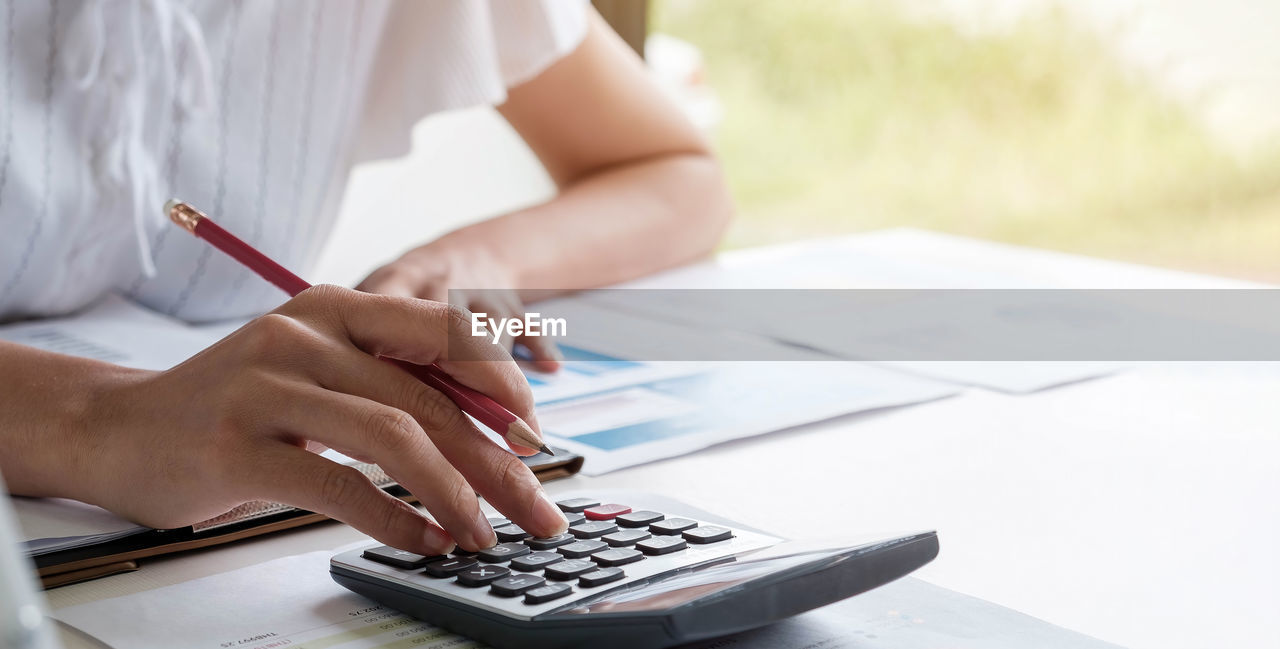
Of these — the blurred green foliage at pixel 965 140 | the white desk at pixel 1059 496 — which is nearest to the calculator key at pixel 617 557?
the white desk at pixel 1059 496

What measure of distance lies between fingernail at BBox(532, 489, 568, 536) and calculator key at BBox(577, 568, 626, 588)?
0.05 metres

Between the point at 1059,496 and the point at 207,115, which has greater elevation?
the point at 207,115

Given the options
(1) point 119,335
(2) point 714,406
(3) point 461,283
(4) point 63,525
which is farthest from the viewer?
(3) point 461,283

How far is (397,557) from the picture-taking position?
45 centimetres

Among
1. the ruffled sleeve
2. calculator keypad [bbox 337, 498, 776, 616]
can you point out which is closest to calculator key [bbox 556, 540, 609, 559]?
calculator keypad [bbox 337, 498, 776, 616]

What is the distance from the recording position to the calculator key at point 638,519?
47 centimetres

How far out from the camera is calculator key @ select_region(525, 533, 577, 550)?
456mm

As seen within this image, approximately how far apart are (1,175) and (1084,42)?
15.9ft

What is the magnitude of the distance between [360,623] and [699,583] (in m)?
0.12

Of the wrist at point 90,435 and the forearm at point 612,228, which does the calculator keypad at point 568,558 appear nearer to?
the wrist at point 90,435

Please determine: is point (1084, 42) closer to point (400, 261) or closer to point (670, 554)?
point (400, 261)

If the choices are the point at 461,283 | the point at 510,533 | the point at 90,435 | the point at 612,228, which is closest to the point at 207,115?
the point at 461,283

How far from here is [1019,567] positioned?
49 centimetres

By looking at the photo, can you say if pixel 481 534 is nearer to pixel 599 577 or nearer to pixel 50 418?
pixel 599 577
